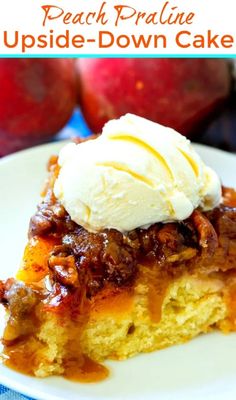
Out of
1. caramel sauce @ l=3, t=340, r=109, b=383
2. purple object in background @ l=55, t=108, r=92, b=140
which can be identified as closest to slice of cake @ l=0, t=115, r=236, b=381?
caramel sauce @ l=3, t=340, r=109, b=383

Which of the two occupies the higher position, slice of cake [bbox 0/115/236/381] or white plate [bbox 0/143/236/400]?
slice of cake [bbox 0/115/236/381]

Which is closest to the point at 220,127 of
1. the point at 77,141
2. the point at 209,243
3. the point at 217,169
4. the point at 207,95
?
the point at 207,95

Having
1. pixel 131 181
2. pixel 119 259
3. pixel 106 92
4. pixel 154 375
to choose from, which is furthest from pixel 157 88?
pixel 154 375

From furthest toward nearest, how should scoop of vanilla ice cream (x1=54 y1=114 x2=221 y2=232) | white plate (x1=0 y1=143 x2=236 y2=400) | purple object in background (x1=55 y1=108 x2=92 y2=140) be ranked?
purple object in background (x1=55 y1=108 x2=92 y2=140)
scoop of vanilla ice cream (x1=54 y1=114 x2=221 y2=232)
white plate (x1=0 y1=143 x2=236 y2=400)

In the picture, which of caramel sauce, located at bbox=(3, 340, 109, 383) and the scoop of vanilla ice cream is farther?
the scoop of vanilla ice cream

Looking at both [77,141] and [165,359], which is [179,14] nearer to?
A: [77,141]

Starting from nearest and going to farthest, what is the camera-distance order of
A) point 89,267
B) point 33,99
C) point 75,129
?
1. point 89,267
2. point 33,99
3. point 75,129

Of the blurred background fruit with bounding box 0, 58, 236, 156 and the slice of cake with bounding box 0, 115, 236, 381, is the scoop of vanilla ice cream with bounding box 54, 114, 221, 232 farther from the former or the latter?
the blurred background fruit with bounding box 0, 58, 236, 156

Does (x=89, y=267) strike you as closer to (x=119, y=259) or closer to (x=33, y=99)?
(x=119, y=259)
